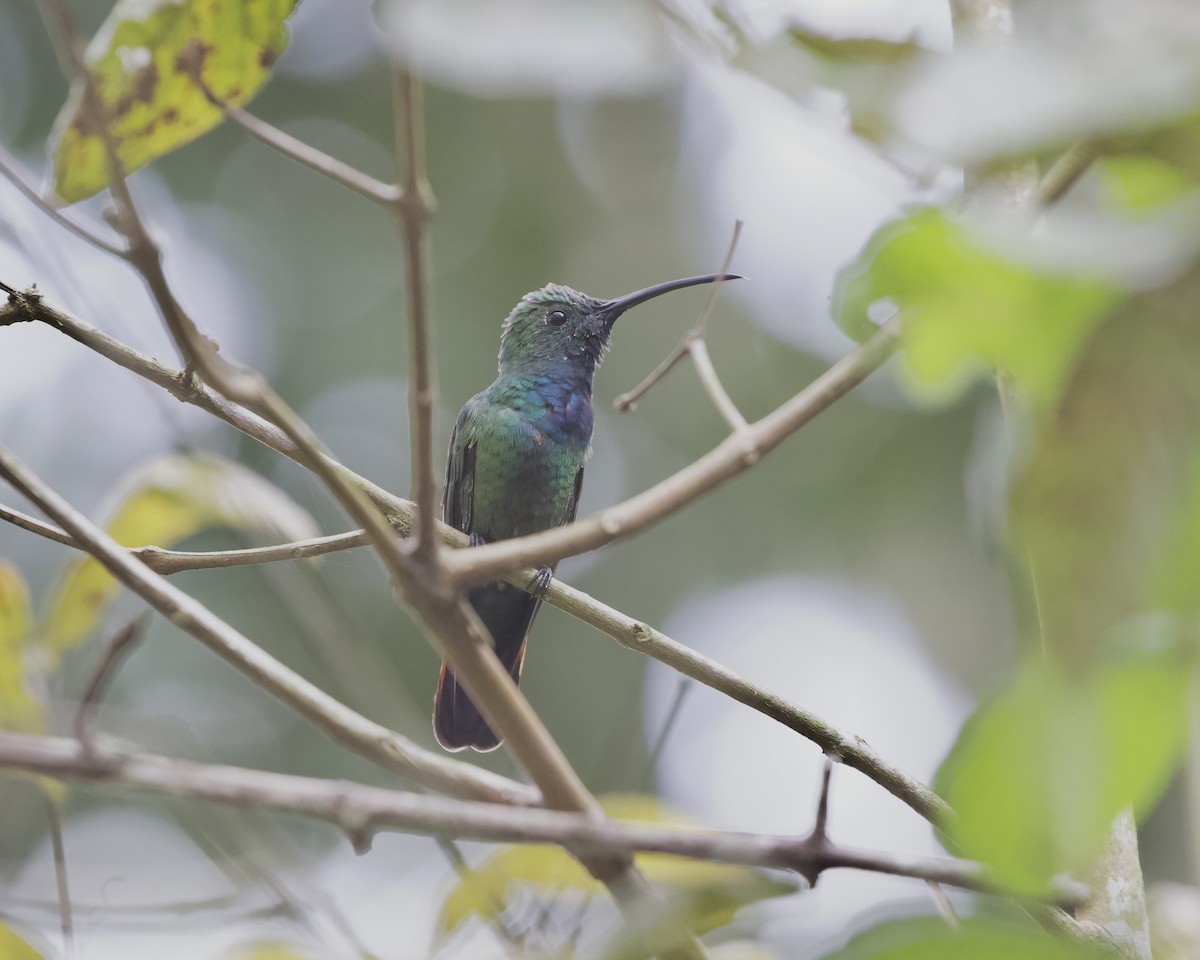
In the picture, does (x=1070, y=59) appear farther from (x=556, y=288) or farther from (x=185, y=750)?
(x=556, y=288)

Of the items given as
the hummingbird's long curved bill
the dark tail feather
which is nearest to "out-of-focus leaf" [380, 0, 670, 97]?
the hummingbird's long curved bill

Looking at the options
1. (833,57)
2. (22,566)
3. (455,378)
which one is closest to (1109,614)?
(833,57)

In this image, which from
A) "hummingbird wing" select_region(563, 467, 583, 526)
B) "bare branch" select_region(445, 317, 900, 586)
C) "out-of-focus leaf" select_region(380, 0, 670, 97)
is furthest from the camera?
"hummingbird wing" select_region(563, 467, 583, 526)

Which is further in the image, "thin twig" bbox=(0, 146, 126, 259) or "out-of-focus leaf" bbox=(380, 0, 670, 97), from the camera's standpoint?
"thin twig" bbox=(0, 146, 126, 259)

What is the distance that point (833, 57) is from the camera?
86cm

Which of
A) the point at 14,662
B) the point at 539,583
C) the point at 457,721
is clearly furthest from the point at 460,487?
the point at 14,662

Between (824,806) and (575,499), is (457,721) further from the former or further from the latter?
(824,806)

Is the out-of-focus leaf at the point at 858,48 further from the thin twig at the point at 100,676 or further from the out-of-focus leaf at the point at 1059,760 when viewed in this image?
the thin twig at the point at 100,676

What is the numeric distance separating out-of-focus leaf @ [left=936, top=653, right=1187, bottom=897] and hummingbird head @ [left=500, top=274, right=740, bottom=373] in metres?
4.47

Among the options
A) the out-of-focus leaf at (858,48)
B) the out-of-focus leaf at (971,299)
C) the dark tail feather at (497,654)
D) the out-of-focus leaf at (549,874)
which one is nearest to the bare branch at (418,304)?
the out-of-focus leaf at (858,48)

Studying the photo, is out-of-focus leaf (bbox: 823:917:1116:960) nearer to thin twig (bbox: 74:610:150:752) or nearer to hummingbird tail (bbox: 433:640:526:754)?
thin twig (bbox: 74:610:150:752)

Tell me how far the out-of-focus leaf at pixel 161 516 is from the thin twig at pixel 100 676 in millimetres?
1231

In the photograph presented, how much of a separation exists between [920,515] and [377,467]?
4.33 m

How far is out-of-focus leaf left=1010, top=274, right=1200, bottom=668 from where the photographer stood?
636 mm
